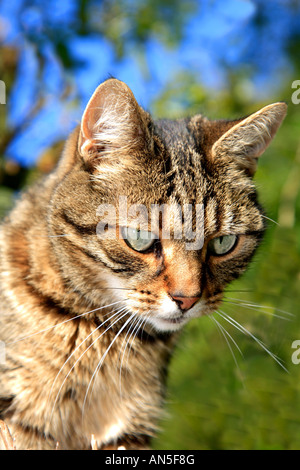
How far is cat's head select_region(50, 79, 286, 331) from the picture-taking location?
146 centimetres

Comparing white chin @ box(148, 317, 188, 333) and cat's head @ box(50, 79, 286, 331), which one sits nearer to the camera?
cat's head @ box(50, 79, 286, 331)

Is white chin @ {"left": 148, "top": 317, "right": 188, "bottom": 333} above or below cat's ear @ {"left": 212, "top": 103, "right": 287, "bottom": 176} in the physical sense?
below

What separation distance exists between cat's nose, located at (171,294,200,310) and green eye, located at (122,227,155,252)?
16 centimetres

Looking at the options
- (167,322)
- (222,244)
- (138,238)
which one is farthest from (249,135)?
(167,322)

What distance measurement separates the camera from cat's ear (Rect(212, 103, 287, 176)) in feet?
5.24

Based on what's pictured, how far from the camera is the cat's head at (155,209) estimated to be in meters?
1.46

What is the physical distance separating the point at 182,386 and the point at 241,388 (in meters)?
0.55

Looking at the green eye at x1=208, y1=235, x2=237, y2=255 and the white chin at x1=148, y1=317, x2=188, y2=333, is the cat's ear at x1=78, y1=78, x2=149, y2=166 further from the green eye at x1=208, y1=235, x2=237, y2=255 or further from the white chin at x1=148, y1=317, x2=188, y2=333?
the white chin at x1=148, y1=317, x2=188, y2=333

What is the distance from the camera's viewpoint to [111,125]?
1.50 m

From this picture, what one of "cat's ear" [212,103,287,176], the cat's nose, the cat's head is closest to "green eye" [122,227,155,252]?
the cat's head

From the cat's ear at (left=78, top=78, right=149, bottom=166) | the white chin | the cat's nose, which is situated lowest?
the white chin

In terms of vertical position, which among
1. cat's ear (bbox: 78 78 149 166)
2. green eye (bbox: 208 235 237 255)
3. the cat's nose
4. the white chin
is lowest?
the white chin

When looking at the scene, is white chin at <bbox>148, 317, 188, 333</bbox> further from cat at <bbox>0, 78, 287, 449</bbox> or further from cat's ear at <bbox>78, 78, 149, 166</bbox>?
cat's ear at <bbox>78, 78, 149, 166</bbox>

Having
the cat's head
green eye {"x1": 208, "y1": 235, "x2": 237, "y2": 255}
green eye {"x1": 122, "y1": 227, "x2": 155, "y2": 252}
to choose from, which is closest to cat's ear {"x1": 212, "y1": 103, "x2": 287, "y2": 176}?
the cat's head
